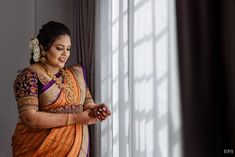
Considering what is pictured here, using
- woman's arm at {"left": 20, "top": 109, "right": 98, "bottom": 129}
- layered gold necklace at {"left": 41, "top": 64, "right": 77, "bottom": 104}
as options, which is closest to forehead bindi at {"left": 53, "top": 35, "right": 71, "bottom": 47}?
layered gold necklace at {"left": 41, "top": 64, "right": 77, "bottom": 104}

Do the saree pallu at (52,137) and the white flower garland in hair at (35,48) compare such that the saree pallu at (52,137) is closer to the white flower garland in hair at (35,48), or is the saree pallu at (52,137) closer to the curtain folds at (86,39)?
the white flower garland in hair at (35,48)

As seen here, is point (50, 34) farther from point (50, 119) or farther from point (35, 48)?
point (50, 119)

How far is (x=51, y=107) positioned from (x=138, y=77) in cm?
48

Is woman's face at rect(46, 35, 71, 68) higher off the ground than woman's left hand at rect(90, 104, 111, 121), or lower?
higher

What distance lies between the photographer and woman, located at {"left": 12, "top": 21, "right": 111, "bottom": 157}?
1673mm

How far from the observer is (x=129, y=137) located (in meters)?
1.97

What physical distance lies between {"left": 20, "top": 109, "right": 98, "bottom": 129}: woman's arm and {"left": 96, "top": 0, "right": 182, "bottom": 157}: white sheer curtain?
307mm

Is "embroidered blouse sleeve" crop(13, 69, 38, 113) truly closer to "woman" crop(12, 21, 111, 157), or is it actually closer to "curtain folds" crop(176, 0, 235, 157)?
"woman" crop(12, 21, 111, 157)

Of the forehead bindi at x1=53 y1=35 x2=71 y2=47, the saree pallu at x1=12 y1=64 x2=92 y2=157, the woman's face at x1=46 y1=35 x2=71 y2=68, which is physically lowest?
the saree pallu at x1=12 y1=64 x2=92 y2=157

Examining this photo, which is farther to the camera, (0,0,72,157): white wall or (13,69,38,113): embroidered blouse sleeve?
(0,0,72,157): white wall

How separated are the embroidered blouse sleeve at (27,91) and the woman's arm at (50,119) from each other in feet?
0.09

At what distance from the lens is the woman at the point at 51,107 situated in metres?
1.67

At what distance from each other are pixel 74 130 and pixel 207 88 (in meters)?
0.65

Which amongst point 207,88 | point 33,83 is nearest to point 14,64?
point 33,83
